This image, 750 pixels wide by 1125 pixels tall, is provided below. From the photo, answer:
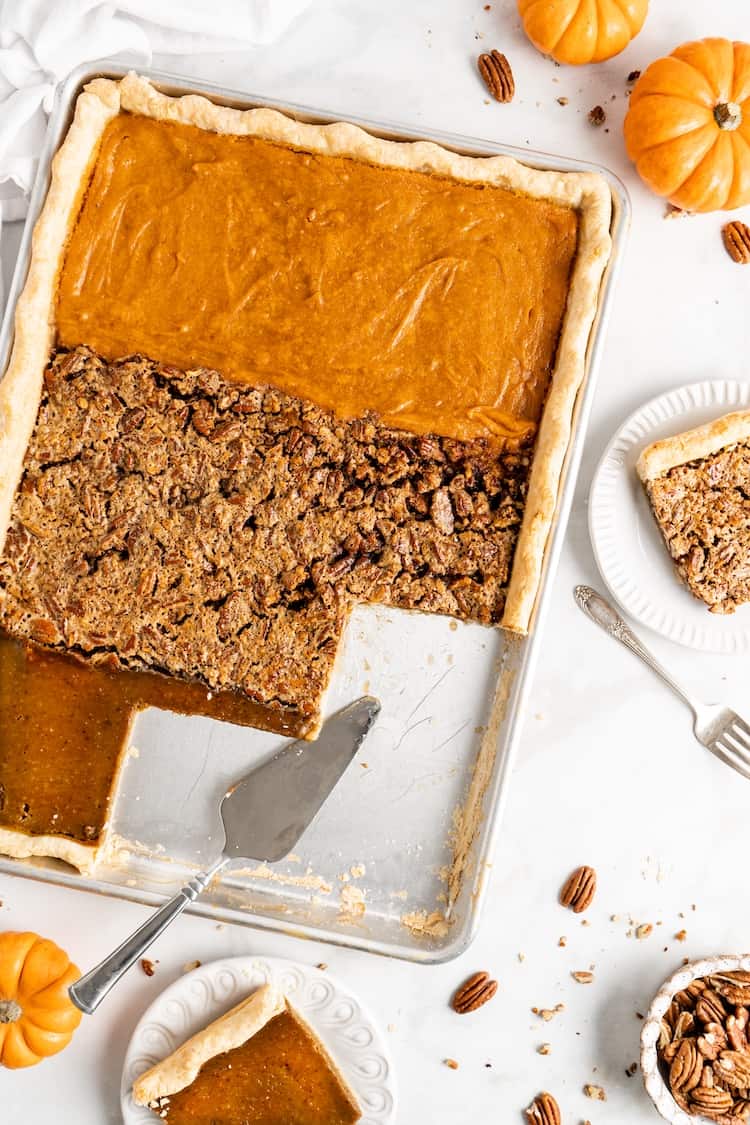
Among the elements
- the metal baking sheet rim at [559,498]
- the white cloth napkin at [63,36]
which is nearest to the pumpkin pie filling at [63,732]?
the metal baking sheet rim at [559,498]

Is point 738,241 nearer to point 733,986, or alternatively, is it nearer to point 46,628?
point 733,986

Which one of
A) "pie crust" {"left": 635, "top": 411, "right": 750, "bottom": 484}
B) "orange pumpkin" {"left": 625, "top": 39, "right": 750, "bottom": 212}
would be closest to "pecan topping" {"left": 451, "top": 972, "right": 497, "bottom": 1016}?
"pie crust" {"left": 635, "top": 411, "right": 750, "bottom": 484}

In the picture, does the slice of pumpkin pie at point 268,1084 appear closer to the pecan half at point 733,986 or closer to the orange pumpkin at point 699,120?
the pecan half at point 733,986

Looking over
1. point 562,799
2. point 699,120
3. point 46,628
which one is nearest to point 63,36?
point 46,628

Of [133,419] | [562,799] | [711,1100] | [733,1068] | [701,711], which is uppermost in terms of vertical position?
[133,419]

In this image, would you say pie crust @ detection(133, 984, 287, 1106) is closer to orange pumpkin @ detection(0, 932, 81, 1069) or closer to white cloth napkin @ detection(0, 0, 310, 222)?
orange pumpkin @ detection(0, 932, 81, 1069)
